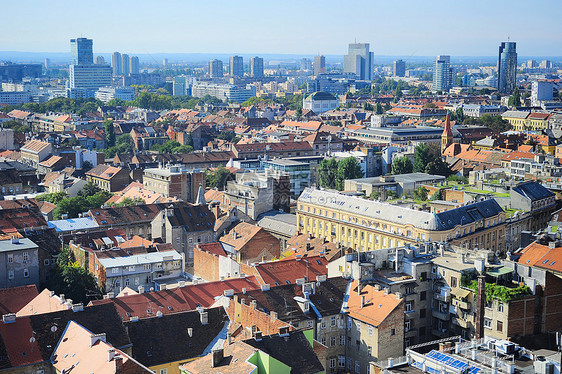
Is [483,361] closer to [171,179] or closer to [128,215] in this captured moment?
[128,215]

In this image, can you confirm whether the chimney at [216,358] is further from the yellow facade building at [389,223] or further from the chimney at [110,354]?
the yellow facade building at [389,223]

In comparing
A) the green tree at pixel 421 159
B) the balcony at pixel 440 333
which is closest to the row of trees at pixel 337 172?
the green tree at pixel 421 159

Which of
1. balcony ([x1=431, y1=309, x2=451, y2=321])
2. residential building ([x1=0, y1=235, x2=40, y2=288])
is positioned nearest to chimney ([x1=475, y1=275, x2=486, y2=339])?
balcony ([x1=431, y1=309, x2=451, y2=321])

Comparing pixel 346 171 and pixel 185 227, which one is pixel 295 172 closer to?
pixel 346 171

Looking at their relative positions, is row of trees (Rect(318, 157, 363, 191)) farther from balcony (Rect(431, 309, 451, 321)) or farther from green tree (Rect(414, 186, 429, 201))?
Answer: balcony (Rect(431, 309, 451, 321))

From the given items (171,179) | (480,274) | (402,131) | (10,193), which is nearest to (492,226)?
(480,274)

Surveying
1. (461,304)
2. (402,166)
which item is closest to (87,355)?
(461,304)
